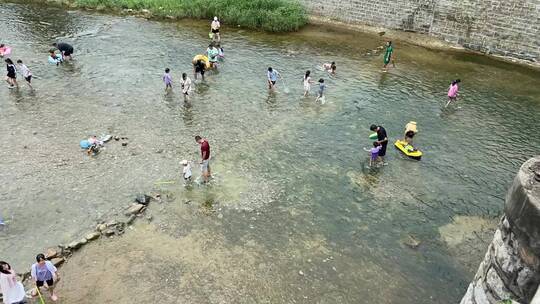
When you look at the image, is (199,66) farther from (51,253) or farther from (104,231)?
(51,253)

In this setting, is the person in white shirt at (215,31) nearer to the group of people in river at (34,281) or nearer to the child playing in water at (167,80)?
the child playing in water at (167,80)

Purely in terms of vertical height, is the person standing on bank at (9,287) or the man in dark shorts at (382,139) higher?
the man in dark shorts at (382,139)

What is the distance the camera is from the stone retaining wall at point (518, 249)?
249 inches

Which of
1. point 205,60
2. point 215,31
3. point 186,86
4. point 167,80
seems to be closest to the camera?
point 186,86

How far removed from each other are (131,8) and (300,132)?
21.1m

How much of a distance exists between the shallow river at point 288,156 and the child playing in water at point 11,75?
1.70 ft

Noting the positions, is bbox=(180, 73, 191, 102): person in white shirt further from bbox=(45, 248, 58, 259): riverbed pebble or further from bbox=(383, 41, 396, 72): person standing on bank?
bbox=(383, 41, 396, 72): person standing on bank

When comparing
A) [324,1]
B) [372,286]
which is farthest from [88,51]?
[372,286]

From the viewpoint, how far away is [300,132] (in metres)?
18.4

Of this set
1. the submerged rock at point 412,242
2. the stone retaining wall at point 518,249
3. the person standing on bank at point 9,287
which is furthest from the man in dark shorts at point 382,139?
the person standing on bank at point 9,287

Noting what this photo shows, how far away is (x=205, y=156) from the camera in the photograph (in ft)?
47.3

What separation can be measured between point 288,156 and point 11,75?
13.7 metres

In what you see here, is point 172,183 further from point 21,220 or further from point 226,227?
point 21,220

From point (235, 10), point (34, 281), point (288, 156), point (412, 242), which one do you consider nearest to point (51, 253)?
point (34, 281)
